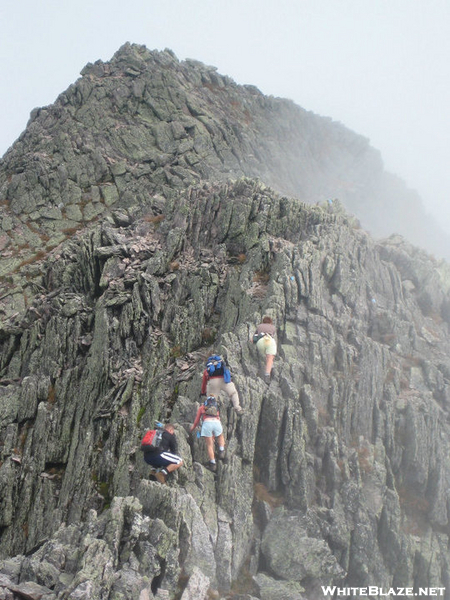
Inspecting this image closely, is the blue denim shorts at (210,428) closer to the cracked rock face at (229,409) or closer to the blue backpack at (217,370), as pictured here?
A: the cracked rock face at (229,409)

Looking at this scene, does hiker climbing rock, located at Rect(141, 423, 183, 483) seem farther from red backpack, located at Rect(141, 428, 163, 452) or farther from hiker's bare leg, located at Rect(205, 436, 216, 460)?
hiker's bare leg, located at Rect(205, 436, 216, 460)

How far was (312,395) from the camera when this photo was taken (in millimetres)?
22656

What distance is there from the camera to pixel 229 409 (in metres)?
19.0

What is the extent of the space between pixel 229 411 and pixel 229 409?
0.26 feet

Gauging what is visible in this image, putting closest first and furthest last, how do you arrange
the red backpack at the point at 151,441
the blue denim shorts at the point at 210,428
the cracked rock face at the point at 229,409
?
the cracked rock face at the point at 229,409
the red backpack at the point at 151,441
the blue denim shorts at the point at 210,428

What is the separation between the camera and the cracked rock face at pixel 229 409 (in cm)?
1454

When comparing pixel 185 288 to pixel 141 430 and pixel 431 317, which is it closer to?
pixel 141 430

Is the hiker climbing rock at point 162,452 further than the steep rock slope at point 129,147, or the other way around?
the steep rock slope at point 129,147

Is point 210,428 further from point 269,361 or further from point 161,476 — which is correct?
point 269,361

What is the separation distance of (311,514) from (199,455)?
5.11 meters

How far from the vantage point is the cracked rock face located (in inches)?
572

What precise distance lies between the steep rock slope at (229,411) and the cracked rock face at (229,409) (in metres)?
0.09

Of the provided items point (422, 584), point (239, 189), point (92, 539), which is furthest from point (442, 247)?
point (92, 539)

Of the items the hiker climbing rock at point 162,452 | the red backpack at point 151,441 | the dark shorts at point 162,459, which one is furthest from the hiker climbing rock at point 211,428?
the red backpack at point 151,441
